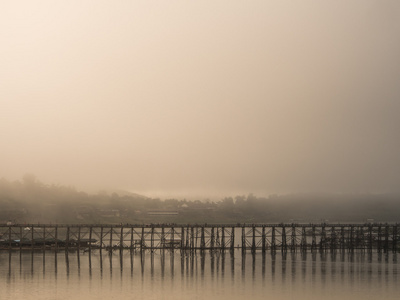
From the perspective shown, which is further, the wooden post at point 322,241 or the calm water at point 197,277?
the wooden post at point 322,241

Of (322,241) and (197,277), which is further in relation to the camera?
(322,241)

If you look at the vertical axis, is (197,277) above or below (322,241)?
below

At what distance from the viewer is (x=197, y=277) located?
6938 centimetres

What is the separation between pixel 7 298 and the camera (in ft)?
181

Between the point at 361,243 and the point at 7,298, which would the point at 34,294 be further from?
the point at 361,243

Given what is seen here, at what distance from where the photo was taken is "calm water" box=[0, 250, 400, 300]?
59219 millimetres

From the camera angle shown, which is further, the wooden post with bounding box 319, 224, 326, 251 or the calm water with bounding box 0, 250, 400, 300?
the wooden post with bounding box 319, 224, 326, 251

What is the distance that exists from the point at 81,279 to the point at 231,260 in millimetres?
27715

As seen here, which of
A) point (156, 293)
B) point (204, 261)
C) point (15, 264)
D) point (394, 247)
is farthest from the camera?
point (394, 247)

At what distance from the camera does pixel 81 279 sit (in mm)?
67125

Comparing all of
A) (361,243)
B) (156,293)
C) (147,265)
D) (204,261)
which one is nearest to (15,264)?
(147,265)

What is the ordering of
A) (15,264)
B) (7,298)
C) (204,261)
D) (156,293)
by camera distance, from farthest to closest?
(204,261) → (15,264) → (156,293) → (7,298)

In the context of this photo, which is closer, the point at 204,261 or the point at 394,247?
the point at 204,261

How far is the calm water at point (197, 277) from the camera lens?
59.2 m
